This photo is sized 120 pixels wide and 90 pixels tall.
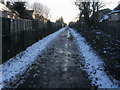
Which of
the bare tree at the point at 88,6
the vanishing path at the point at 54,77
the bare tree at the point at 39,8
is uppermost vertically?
the bare tree at the point at 39,8

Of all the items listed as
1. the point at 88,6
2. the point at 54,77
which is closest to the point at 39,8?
the point at 88,6

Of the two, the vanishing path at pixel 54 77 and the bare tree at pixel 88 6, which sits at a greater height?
the bare tree at pixel 88 6

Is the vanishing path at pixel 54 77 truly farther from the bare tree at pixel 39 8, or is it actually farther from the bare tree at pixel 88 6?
the bare tree at pixel 39 8

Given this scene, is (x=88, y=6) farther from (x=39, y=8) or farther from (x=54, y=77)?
(x=39, y=8)

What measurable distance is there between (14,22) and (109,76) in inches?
237

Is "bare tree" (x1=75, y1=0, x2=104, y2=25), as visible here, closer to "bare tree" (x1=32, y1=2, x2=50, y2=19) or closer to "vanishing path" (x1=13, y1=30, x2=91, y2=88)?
"vanishing path" (x1=13, y1=30, x2=91, y2=88)

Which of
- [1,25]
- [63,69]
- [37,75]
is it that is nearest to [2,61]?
[1,25]

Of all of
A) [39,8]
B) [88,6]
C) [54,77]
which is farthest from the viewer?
[39,8]

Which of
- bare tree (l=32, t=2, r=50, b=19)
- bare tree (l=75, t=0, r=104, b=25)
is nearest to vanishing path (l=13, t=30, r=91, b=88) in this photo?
bare tree (l=75, t=0, r=104, b=25)

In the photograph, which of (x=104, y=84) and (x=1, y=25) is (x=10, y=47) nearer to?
(x=1, y=25)

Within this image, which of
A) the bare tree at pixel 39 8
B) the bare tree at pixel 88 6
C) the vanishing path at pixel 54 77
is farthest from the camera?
the bare tree at pixel 39 8

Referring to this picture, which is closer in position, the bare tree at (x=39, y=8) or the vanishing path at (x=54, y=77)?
the vanishing path at (x=54, y=77)

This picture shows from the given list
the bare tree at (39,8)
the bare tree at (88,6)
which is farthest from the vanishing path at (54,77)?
the bare tree at (39,8)

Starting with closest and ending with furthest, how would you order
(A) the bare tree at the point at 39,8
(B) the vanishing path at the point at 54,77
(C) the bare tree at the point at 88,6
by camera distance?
(B) the vanishing path at the point at 54,77 < (C) the bare tree at the point at 88,6 < (A) the bare tree at the point at 39,8
